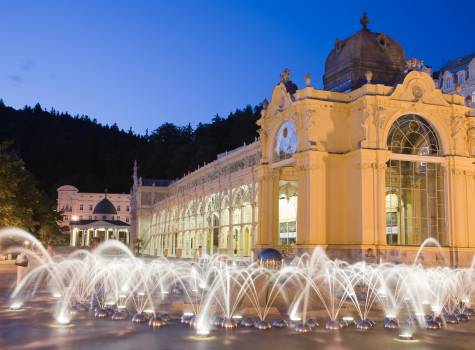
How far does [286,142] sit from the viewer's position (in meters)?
35.3

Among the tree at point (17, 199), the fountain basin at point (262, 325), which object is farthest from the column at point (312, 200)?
the tree at point (17, 199)

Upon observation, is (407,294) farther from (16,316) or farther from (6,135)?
(6,135)

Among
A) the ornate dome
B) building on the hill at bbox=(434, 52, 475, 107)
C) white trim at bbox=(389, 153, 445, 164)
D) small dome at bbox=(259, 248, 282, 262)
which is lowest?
small dome at bbox=(259, 248, 282, 262)

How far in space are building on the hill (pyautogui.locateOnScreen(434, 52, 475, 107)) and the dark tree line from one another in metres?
77.8

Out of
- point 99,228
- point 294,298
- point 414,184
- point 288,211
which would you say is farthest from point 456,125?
point 99,228

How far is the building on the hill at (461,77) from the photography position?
6506cm

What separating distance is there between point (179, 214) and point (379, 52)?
152ft

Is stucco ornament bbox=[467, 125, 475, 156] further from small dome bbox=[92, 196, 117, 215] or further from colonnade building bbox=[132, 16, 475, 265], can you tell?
small dome bbox=[92, 196, 117, 215]

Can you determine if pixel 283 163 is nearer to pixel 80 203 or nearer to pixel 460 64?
pixel 460 64

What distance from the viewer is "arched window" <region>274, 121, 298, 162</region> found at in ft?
113

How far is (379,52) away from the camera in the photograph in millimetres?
36281

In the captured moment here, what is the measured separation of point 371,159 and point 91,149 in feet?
522

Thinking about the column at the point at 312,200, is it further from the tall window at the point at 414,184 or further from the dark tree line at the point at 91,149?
the dark tree line at the point at 91,149

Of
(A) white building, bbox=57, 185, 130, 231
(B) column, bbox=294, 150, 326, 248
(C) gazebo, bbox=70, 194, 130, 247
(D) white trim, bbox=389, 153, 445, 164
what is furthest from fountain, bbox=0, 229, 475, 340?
(A) white building, bbox=57, 185, 130, 231
